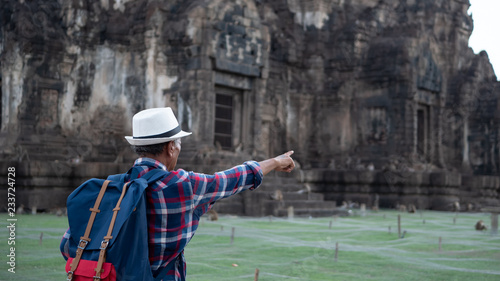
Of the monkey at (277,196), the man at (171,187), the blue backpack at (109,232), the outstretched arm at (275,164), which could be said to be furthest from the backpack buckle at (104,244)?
the monkey at (277,196)

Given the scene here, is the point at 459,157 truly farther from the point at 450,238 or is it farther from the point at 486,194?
the point at 450,238

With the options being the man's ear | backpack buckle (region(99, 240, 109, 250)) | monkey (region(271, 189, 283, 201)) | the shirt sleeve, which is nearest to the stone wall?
monkey (region(271, 189, 283, 201))

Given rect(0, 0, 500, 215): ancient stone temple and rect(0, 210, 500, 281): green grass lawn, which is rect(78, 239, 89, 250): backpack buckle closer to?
rect(0, 210, 500, 281): green grass lawn

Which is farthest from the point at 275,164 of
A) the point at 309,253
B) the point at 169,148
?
the point at 309,253

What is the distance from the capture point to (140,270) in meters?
2.34

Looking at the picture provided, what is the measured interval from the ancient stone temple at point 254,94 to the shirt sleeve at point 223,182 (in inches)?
416

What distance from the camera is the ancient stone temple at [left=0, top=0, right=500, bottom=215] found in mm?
14305

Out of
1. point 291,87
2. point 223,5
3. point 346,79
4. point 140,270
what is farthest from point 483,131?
point 140,270

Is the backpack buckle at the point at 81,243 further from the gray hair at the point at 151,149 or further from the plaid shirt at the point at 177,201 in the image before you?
the gray hair at the point at 151,149

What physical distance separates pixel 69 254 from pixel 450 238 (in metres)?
7.84

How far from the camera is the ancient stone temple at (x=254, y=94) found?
1430cm

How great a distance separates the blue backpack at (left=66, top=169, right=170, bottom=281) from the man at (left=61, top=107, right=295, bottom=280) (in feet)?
0.36

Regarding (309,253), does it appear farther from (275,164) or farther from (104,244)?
(104,244)

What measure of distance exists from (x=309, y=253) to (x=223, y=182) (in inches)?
187
